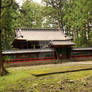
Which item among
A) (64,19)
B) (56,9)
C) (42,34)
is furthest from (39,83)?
(56,9)

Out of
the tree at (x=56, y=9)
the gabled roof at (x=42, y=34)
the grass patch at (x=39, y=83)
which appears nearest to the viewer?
the grass patch at (x=39, y=83)

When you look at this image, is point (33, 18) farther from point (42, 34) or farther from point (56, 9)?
point (42, 34)

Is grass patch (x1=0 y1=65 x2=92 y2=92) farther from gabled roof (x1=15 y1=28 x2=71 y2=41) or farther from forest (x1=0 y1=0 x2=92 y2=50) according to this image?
gabled roof (x1=15 y1=28 x2=71 y2=41)

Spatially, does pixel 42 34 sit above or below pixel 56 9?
below

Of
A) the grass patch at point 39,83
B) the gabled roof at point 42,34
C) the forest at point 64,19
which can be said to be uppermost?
the forest at point 64,19

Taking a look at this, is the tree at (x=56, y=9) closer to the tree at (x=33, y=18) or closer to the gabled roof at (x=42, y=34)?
the tree at (x=33, y=18)

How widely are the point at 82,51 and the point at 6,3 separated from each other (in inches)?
662

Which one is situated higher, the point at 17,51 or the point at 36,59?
the point at 17,51

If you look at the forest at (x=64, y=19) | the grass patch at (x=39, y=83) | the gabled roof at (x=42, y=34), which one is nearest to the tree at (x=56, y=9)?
the forest at (x=64, y=19)

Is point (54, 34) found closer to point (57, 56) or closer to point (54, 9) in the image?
point (57, 56)

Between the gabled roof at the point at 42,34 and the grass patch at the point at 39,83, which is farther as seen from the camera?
the gabled roof at the point at 42,34

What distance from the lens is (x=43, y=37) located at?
86.5 feet

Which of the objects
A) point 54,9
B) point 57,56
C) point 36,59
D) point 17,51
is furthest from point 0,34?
point 54,9

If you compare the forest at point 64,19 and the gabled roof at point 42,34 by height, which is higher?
the forest at point 64,19
